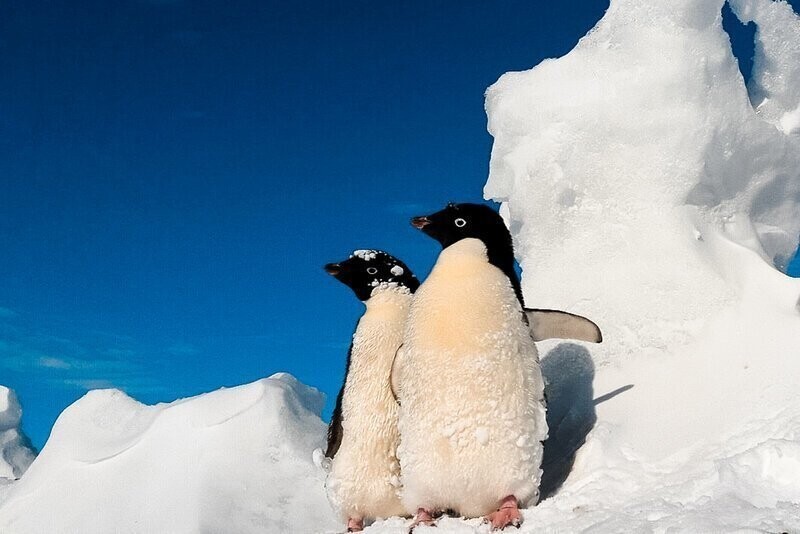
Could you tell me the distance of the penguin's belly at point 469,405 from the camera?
6.57 feet

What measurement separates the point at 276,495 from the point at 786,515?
3.06m

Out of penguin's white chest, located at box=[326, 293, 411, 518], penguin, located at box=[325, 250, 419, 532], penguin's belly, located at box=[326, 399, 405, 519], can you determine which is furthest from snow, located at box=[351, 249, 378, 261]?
penguin's belly, located at box=[326, 399, 405, 519]

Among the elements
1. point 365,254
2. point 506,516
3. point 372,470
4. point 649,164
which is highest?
point 649,164

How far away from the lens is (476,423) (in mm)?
2016

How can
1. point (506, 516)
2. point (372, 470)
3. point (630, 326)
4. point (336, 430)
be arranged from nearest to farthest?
Answer: point (506, 516) → point (372, 470) → point (336, 430) → point (630, 326)

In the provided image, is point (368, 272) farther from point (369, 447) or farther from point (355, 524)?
point (355, 524)

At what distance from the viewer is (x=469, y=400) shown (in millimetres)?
2037

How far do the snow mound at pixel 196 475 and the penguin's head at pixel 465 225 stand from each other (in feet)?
6.81

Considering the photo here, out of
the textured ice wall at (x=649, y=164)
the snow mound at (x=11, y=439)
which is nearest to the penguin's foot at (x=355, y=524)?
the textured ice wall at (x=649, y=164)

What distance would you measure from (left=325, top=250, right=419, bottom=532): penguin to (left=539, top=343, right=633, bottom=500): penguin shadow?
54cm

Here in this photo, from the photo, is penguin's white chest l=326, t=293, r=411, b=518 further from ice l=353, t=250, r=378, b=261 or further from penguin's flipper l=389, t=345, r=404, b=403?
ice l=353, t=250, r=378, b=261

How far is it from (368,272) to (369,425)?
28.1 inches

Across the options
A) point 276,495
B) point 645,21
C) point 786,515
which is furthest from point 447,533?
point 645,21

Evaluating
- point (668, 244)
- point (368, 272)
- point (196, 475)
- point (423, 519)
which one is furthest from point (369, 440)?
point (196, 475)
